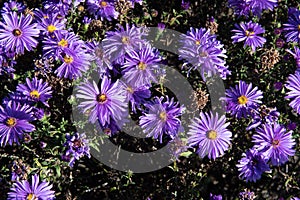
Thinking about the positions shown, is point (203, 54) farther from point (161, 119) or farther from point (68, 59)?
point (68, 59)

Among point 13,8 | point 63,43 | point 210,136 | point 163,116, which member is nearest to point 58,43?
point 63,43

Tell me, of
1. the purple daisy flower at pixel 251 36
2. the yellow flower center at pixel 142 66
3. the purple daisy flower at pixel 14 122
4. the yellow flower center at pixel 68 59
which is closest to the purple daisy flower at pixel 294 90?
the purple daisy flower at pixel 251 36

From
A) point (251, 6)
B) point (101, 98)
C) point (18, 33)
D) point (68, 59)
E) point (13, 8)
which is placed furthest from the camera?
point (13, 8)

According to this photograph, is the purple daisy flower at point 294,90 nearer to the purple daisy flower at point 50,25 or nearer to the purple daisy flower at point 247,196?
the purple daisy flower at point 247,196

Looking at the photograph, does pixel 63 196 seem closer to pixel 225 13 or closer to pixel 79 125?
pixel 79 125

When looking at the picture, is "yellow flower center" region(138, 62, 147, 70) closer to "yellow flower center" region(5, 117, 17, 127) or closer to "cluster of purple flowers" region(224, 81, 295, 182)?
"cluster of purple flowers" region(224, 81, 295, 182)

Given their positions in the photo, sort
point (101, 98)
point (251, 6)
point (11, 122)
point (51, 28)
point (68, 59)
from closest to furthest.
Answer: point (101, 98), point (11, 122), point (68, 59), point (51, 28), point (251, 6)
